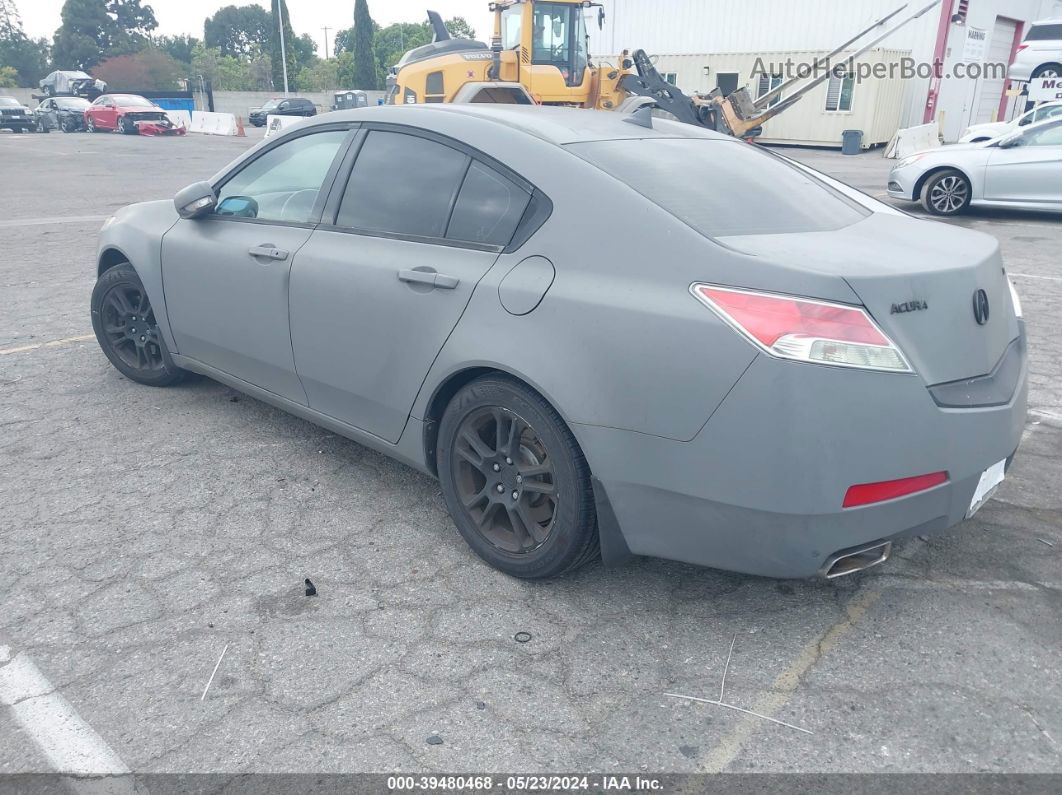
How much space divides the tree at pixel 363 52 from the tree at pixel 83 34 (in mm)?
31179

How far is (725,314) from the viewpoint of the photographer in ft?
7.50

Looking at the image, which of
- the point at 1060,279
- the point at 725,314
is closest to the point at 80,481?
the point at 725,314

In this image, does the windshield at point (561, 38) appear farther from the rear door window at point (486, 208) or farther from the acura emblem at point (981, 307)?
the acura emblem at point (981, 307)

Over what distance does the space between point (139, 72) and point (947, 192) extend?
75104 mm

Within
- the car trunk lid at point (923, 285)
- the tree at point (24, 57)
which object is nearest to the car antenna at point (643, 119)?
the car trunk lid at point (923, 285)

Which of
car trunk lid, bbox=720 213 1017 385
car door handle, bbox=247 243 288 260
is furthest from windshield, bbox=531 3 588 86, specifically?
car trunk lid, bbox=720 213 1017 385

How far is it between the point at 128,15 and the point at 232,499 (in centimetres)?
10874

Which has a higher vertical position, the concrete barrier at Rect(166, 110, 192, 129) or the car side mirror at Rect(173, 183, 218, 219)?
the car side mirror at Rect(173, 183, 218, 219)

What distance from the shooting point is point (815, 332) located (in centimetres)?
222

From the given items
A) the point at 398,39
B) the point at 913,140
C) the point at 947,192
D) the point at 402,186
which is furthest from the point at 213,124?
the point at 398,39

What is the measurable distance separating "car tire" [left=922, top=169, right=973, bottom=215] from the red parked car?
30587 mm

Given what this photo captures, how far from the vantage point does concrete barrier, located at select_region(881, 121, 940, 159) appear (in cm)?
2106

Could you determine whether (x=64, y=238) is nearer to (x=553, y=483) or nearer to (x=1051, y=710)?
(x=553, y=483)

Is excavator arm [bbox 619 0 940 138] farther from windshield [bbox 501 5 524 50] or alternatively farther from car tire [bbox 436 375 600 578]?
car tire [bbox 436 375 600 578]
